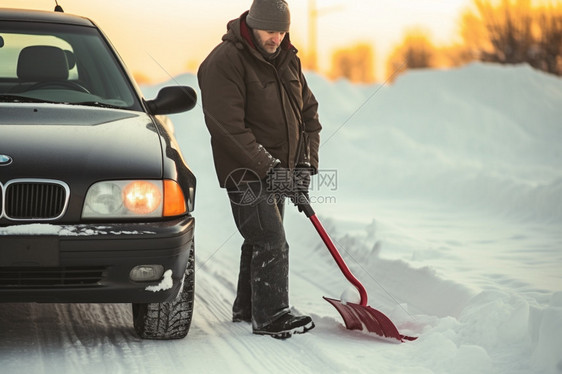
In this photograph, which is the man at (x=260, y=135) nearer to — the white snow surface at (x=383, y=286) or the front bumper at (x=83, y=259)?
the white snow surface at (x=383, y=286)

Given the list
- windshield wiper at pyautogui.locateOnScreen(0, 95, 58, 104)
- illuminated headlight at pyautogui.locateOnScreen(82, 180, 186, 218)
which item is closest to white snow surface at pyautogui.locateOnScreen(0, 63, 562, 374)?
illuminated headlight at pyautogui.locateOnScreen(82, 180, 186, 218)

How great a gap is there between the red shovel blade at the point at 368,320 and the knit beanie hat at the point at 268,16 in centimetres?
156

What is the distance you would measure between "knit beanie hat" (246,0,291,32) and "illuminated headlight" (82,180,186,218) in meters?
1.08

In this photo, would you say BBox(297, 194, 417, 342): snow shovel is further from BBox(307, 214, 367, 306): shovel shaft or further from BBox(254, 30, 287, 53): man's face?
BBox(254, 30, 287, 53): man's face

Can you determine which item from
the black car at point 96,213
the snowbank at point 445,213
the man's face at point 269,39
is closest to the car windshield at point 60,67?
the black car at point 96,213

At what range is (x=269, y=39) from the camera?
5.02 metres

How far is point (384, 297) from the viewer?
20.1ft

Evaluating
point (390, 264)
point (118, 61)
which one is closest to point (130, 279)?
point (118, 61)

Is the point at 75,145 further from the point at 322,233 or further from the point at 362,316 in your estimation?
the point at 362,316

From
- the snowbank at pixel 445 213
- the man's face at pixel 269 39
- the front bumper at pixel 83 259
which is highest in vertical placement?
the man's face at pixel 269 39

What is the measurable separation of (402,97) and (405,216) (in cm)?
1238

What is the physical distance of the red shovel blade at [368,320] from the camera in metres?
4.91

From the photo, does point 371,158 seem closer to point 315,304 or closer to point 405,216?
point 405,216

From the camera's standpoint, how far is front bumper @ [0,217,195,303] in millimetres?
4086
